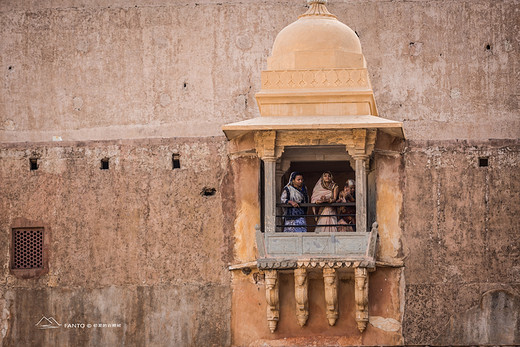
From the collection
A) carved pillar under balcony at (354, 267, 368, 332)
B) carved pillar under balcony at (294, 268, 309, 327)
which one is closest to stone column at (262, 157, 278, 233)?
carved pillar under balcony at (294, 268, 309, 327)

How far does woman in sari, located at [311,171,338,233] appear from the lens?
44.4ft

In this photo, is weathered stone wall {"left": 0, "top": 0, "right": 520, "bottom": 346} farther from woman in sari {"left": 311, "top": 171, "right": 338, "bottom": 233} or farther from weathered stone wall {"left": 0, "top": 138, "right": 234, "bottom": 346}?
woman in sari {"left": 311, "top": 171, "right": 338, "bottom": 233}

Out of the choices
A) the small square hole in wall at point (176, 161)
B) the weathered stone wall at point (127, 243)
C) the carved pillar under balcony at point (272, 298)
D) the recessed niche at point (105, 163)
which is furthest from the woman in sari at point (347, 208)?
the recessed niche at point (105, 163)

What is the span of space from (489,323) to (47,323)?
4.30 metres

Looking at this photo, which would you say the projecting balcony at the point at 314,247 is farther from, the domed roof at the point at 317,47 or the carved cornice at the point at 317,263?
the domed roof at the point at 317,47

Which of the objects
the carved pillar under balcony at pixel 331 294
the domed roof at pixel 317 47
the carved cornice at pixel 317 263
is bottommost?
the carved pillar under balcony at pixel 331 294

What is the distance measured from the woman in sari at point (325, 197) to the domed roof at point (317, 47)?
1.08 meters

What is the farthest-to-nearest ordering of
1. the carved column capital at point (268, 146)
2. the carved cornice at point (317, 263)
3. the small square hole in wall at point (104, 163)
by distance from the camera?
1. the small square hole in wall at point (104, 163)
2. the carved column capital at point (268, 146)
3. the carved cornice at point (317, 263)

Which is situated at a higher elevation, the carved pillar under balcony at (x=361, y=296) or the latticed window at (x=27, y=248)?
the latticed window at (x=27, y=248)

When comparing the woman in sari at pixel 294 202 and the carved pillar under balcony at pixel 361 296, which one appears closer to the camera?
the carved pillar under balcony at pixel 361 296

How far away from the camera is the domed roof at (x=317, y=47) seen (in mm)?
13766

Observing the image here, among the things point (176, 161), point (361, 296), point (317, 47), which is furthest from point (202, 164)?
point (361, 296)

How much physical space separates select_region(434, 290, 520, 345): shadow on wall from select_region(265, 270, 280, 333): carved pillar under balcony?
5.10ft

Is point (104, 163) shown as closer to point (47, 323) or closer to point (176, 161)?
point (176, 161)
